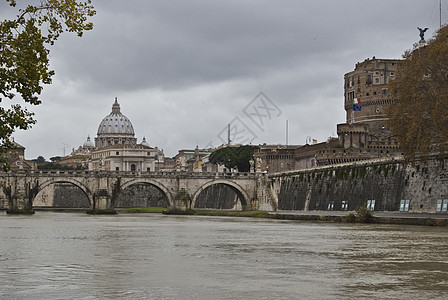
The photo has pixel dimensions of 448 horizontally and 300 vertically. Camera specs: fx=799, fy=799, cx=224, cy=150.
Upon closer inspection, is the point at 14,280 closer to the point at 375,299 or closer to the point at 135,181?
the point at 375,299

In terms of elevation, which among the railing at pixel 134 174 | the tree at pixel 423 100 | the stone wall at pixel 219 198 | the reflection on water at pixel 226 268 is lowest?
the reflection on water at pixel 226 268

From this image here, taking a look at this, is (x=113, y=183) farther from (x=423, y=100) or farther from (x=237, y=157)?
(x=423, y=100)

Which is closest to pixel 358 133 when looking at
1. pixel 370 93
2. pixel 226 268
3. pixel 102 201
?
pixel 370 93

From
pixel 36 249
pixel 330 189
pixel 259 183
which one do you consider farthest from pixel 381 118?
pixel 36 249

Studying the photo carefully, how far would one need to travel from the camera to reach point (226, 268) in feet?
55.2

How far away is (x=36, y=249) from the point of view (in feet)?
72.4

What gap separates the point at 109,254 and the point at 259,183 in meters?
53.6

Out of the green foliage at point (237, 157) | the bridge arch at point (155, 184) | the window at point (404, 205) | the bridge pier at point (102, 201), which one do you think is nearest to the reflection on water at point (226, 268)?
the window at point (404, 205)

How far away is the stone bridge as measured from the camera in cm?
6950

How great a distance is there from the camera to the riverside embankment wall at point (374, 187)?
135 feet

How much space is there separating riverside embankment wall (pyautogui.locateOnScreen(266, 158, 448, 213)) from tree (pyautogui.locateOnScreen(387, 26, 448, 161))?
9.49 ft

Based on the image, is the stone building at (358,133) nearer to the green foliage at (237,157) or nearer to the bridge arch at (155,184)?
the green foliage at (237,157)

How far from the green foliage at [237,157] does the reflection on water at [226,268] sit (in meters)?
73.4

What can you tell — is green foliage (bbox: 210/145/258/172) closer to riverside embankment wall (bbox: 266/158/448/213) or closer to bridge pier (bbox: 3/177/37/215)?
riverside embankment wall (bbox: 266/158/448/213)
